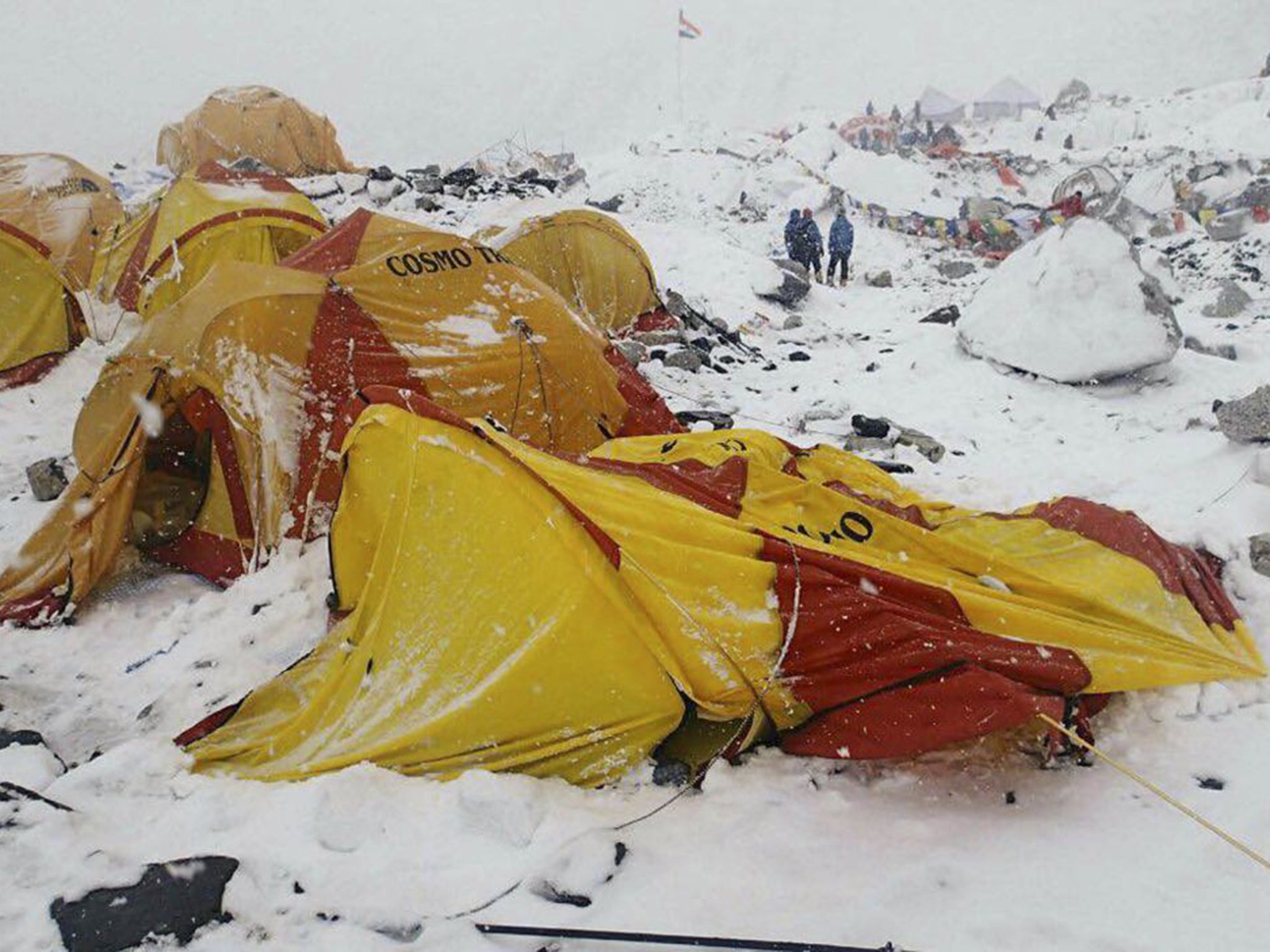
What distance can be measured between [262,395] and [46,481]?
251 cm

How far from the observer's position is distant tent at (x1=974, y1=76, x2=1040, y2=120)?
3650cm

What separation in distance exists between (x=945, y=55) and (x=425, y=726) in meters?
61.5

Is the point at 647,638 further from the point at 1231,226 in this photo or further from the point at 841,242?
the point at 1231,226

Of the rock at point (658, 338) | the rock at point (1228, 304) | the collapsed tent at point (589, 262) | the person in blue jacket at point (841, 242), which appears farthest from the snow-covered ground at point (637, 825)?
the person in blue jacket at point (841, 242)

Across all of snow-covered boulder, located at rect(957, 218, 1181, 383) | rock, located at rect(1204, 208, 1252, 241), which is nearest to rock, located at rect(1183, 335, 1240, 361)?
snow-covered boulder, located at rect(957, 218, 1181, 383)

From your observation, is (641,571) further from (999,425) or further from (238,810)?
(999,425)

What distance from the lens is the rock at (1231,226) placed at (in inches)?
631

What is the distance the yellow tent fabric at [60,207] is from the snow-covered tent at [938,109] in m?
33.7

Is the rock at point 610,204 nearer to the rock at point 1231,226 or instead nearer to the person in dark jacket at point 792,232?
the person in dark jacket at point 792,232

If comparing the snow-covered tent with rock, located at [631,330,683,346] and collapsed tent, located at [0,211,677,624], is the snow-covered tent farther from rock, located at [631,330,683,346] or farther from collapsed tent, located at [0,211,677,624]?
collapsed tent, located at [0,211,677,624]

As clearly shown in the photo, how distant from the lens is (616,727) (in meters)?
2.90

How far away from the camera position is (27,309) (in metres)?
8.33

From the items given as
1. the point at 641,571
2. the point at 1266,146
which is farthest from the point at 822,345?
the point at 1266,146

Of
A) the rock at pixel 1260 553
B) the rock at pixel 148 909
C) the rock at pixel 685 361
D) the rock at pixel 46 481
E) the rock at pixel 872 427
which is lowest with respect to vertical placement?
the rock at pixel 46 481
